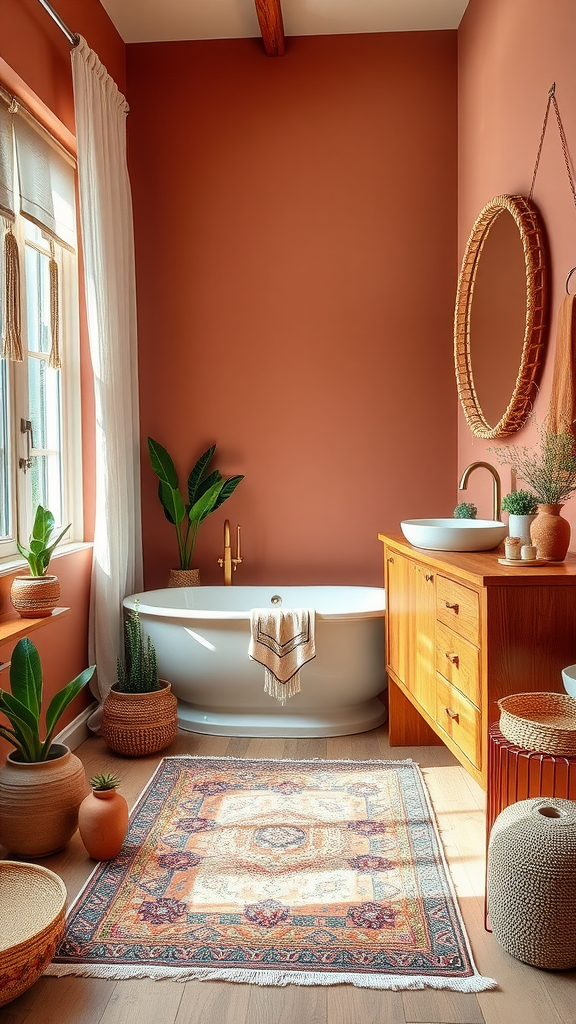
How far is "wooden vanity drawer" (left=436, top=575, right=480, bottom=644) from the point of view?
2.26m

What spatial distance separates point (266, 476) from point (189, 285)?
1.01 meters

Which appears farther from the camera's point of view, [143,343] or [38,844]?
[143,343]

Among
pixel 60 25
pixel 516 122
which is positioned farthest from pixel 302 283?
pixel 60 25

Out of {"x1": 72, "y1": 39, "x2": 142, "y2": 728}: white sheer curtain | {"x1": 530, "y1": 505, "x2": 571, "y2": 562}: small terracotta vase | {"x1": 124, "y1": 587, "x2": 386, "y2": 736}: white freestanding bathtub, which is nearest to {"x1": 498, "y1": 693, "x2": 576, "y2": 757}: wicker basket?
{"x1": 530, "y1": 505, "x2": 571, "y2": 562}: small terracotta vase

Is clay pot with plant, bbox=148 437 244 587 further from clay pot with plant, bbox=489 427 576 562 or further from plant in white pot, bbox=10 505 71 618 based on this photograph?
clay pot with plant, bbox=489 427 576 562

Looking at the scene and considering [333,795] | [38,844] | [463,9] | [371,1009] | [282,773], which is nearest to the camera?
[371,1009]

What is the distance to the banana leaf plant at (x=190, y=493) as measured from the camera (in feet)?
13.3

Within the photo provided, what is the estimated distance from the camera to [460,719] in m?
2.41

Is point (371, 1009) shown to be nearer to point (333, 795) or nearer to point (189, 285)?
point (333, 795)

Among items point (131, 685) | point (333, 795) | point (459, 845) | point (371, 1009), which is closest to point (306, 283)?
point (131, 685)

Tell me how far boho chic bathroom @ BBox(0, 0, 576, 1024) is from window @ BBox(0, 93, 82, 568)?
2cm

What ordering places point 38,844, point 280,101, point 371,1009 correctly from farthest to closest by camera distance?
point 280,101
point 38,844
point 371,1009

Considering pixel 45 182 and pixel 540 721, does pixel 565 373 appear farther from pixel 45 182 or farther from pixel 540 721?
pixel 45 182

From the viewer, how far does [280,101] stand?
13.5ft
